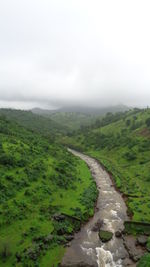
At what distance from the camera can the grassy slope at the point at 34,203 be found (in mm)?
29453

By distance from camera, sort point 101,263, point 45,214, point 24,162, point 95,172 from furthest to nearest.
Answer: point 95,172, point 24,162, point 45,214, point 101,263

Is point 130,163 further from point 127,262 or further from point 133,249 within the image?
point 127,262

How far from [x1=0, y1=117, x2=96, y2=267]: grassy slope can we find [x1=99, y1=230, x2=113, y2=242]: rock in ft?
17.7

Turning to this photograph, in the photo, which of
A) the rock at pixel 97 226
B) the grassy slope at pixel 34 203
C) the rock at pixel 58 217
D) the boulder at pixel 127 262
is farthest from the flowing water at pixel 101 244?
the rock at pixel 58 217

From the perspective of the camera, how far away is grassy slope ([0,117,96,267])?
2945 centimetres

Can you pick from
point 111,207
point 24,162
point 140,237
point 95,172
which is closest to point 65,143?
point 95,172

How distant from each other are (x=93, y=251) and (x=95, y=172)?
163ft

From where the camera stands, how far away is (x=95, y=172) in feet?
263

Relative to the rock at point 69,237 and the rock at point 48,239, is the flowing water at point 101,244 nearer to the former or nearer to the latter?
the rock at point 69,237

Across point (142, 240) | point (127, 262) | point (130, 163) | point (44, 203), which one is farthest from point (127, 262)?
point (130, 163)

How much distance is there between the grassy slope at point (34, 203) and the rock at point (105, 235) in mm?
5404

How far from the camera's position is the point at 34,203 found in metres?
43.1

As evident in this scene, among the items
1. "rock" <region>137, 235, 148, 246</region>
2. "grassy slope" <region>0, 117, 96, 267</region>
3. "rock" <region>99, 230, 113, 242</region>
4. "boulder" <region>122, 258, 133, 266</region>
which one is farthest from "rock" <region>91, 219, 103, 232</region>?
"boulder" <region>122, 258, 133, 266</region>

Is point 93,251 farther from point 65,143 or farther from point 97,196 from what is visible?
point 65,143
